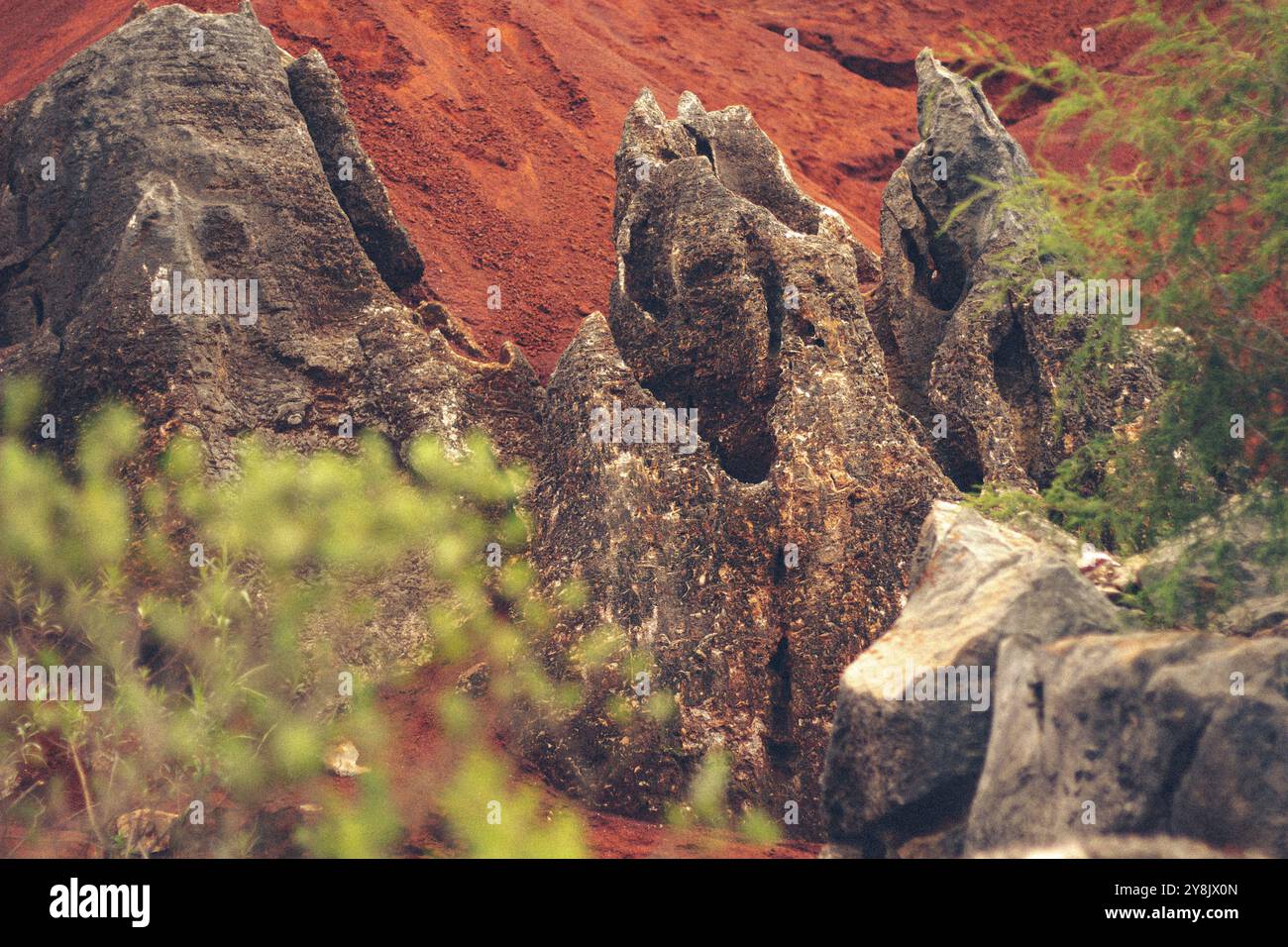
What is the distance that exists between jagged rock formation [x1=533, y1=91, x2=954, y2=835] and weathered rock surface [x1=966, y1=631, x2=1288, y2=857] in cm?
357

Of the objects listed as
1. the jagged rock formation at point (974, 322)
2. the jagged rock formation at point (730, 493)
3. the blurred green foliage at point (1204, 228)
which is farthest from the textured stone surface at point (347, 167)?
the blurred green foliage at point (1204, 228)

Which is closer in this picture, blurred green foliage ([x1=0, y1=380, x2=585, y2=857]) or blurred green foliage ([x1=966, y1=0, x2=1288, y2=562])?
blurred green foliage ([x1=966, y1=0, x2=1288, y2=562])

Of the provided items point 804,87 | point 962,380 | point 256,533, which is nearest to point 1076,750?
point 962,380

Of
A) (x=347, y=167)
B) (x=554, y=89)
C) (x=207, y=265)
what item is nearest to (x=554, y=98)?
(x=554, y=89)

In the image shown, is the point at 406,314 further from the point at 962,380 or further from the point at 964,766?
the point at 964,766

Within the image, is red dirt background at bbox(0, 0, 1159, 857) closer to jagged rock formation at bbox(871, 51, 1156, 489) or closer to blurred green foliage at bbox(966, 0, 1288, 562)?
blurred green foliage at bbox(966, 0, 1288, 562)

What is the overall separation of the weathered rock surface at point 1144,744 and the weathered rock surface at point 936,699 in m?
0.35

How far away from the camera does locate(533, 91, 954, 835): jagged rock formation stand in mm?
9734

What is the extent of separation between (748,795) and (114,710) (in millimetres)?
4885

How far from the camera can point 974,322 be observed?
11.5 m

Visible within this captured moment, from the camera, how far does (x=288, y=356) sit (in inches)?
446

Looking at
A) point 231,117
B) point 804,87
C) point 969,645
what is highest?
Result: point 804,87

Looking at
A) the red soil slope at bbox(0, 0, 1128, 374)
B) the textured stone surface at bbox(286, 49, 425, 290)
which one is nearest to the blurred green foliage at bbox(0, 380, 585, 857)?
the textured stone surface at bbox(286, 49, 425, 290)

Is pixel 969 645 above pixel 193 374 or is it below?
below
